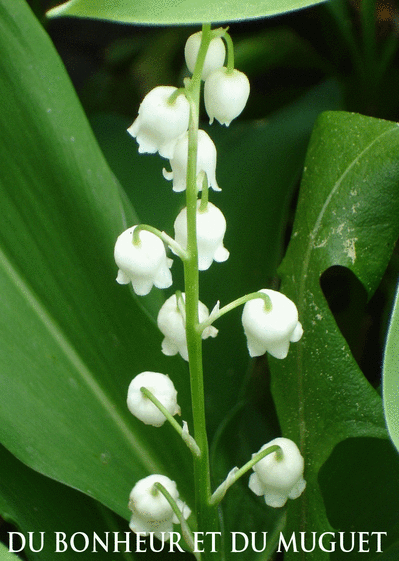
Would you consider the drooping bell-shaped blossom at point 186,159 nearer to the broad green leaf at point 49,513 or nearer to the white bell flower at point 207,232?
the white bell flower at point 207,232

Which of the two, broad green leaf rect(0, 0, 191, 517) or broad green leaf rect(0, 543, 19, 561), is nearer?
broad green leaf rect(0, 543, 19, 561)

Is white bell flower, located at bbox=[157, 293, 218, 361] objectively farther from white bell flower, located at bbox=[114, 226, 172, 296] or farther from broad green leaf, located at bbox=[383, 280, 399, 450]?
broad green leaf, located at bbox=[383, 280, 399, 450]

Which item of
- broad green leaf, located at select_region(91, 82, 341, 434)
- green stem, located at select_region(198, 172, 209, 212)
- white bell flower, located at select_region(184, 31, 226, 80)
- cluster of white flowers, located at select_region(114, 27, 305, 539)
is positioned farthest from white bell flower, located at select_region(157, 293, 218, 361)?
broad green leaf, located at select_region(91, 82, 341, 434)

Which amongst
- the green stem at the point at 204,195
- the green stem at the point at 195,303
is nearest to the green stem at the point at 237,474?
the green stem at the point at 195,303

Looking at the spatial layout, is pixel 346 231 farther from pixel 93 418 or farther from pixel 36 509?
pixel 36 509

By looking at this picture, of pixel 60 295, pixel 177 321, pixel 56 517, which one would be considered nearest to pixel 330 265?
pixel 177 321

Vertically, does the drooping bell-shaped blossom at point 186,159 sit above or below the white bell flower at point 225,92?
below
